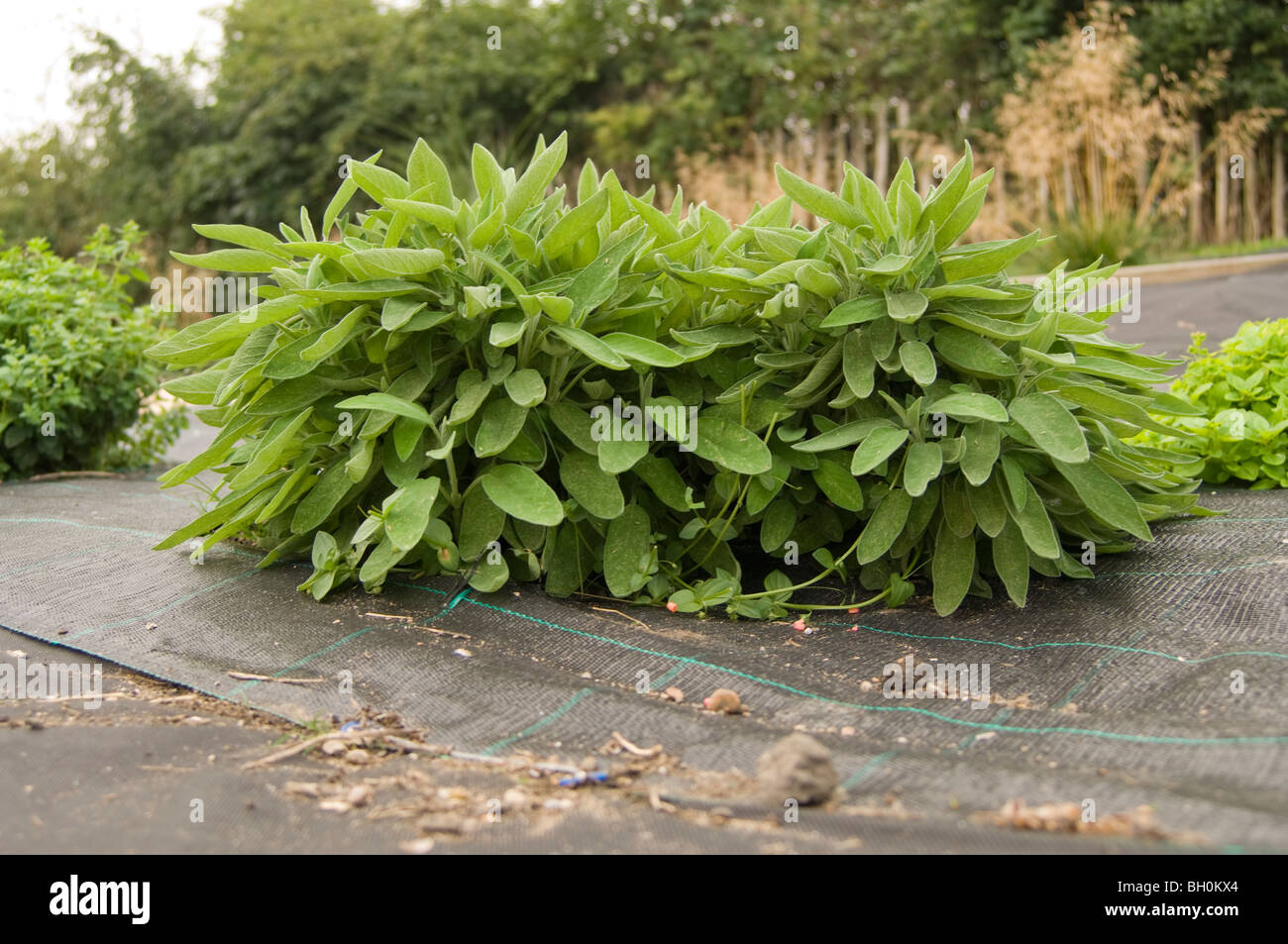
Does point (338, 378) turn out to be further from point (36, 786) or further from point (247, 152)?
point (247, 152)

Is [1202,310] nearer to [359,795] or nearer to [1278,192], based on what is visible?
[1278,192]

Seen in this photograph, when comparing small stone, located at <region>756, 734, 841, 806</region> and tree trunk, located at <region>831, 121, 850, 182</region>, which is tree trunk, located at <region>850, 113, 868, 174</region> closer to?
tree trunk, located at <region>831, 121, 850, 182</region>

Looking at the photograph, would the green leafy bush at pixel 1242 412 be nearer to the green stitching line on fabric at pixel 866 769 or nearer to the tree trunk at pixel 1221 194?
the green stitching line on fabric at pixel 866 769

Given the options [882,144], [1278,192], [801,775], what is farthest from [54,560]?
[1278,192]

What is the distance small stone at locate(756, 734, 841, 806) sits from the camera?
4.57 ft

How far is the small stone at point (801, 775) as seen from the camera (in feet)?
4.57

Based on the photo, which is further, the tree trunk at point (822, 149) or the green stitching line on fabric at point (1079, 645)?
the tree trunk at point (822, 149)

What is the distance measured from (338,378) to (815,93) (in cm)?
782

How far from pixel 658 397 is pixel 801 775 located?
1075mm

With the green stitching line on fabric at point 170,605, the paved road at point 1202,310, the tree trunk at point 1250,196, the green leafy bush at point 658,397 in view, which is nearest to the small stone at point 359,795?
the green leafy bush at point 658,397

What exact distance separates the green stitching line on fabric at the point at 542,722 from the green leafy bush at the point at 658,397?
39 centimetres

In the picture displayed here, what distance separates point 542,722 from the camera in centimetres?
174

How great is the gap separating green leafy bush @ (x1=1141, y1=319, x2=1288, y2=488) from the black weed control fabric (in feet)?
1.47

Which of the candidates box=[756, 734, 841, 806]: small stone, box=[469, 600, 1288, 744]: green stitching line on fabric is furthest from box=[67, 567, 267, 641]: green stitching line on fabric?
box=[756, 734, 841, 806]: small stone
